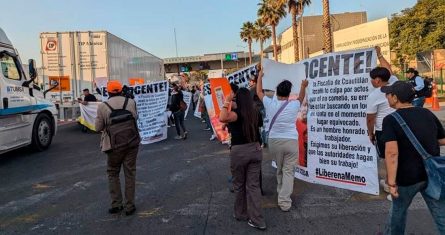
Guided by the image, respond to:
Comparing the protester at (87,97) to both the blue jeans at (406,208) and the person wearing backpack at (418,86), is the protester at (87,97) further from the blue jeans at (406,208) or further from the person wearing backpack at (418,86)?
the blue jeans at (406,208)

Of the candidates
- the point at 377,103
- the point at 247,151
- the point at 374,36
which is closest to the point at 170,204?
the point at 247,151

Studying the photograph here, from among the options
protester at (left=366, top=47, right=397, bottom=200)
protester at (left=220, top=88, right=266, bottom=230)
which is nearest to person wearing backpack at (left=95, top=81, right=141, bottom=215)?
protester at (left=220, top=88, right=266, bottom=230)

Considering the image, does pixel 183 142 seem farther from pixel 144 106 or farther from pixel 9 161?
pixel 9 161

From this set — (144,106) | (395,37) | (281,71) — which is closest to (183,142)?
(144,106)

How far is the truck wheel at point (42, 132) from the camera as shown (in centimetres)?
1102

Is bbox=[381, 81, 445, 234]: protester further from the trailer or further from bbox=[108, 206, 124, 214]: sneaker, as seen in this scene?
the trailer

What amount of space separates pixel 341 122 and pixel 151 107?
24.6 ft

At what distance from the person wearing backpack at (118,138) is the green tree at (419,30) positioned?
4161 cm

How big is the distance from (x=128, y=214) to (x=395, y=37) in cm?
4633

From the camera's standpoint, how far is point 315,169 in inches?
238

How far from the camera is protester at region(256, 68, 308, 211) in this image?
536cm

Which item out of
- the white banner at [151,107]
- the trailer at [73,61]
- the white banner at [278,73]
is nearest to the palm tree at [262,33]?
the trailer at [73,61]

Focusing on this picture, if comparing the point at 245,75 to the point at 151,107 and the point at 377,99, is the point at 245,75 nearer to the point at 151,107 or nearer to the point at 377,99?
the point at 377,99

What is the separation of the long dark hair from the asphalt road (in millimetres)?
1094
